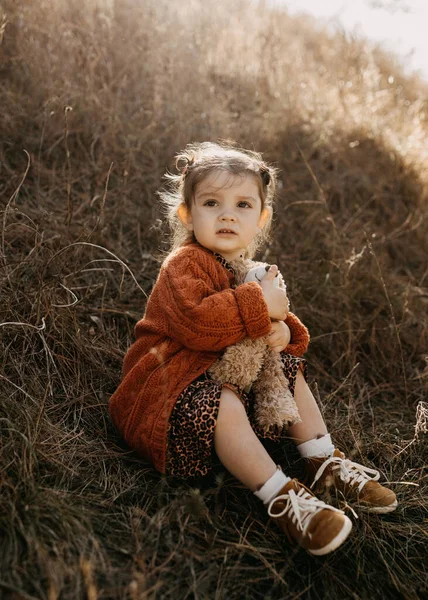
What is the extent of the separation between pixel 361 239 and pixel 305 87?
6.04ft

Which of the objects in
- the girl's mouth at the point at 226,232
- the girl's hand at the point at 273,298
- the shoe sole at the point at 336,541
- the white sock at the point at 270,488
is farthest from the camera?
the girl's mouth at the point at 226,232

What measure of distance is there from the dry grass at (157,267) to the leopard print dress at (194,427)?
9 centimetres

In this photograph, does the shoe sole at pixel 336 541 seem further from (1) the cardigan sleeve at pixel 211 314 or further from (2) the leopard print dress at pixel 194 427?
(1) the cardigan sleeve at pixel 211 314

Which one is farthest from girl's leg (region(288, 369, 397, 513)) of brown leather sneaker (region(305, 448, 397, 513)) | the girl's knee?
the girl's knee

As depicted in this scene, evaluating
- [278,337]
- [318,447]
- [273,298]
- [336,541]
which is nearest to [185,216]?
[273,298]

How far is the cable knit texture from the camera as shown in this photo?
189cm

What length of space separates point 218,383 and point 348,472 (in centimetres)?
60

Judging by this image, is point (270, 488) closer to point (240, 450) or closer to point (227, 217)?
point (240, 450)

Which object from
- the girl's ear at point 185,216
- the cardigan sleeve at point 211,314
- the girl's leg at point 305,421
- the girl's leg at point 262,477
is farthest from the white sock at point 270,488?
the girl's ear at point 185,216

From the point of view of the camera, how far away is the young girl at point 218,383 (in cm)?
179

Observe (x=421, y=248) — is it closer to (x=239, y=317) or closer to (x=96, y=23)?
(x=239, y=317)

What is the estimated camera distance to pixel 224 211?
83.9 inches

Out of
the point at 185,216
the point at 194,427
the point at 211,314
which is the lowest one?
the point at 194,427

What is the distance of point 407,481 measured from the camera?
2199 mm
